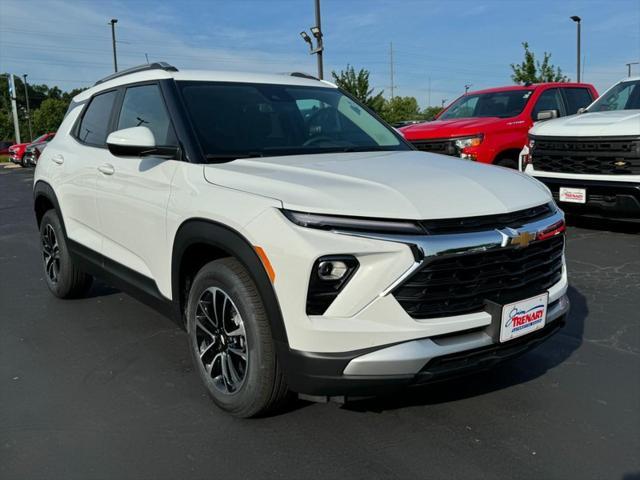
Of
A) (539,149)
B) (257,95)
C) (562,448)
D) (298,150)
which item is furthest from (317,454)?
(539,149)

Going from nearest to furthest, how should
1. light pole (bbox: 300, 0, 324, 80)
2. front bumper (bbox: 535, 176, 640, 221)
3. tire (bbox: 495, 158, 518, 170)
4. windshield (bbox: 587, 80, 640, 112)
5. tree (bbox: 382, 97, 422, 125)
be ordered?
front bumper (bbox: 535, 176, 640, 221), windshield (bbox: 587, 80, 640, 112), tire (bbox: 495, 158, 518, 170), light pole (bbox: 300, 0, 324, 80), tree (bbox: 382, 97, 422, 125)

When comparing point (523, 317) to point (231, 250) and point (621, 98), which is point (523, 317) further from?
point (621, 98)

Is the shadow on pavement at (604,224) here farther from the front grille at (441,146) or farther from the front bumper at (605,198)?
the front grille at (441,146)

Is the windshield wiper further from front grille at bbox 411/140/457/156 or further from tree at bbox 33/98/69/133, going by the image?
tree at bbox 33/98/69/133

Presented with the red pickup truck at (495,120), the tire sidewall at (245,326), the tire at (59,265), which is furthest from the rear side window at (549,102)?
the tire sidewall at (245,326)

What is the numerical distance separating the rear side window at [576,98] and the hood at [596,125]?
246 centimetres

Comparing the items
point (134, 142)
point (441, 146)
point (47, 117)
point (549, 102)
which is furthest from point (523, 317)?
point (47, 117)

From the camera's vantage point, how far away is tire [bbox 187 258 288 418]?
2570mm

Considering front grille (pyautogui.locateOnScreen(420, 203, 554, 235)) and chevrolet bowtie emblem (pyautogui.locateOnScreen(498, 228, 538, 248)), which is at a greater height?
front grille (pyautogui.locateOnScreen(420, 203, 554, 235))

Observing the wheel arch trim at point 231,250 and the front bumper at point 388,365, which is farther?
the wheel arch trim at point 231,250

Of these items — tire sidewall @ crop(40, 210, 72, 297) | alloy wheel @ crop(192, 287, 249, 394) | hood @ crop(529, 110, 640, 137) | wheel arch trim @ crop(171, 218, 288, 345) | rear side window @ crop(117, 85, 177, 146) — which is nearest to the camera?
wheel arch trim @ crop(171, 218, 288, 345)

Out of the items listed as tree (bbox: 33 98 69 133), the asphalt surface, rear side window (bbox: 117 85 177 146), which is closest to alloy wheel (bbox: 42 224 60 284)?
the asphalt surface

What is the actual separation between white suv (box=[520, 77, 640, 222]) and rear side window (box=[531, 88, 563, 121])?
5.37 ft

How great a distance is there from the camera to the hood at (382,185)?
2412 millimetres
